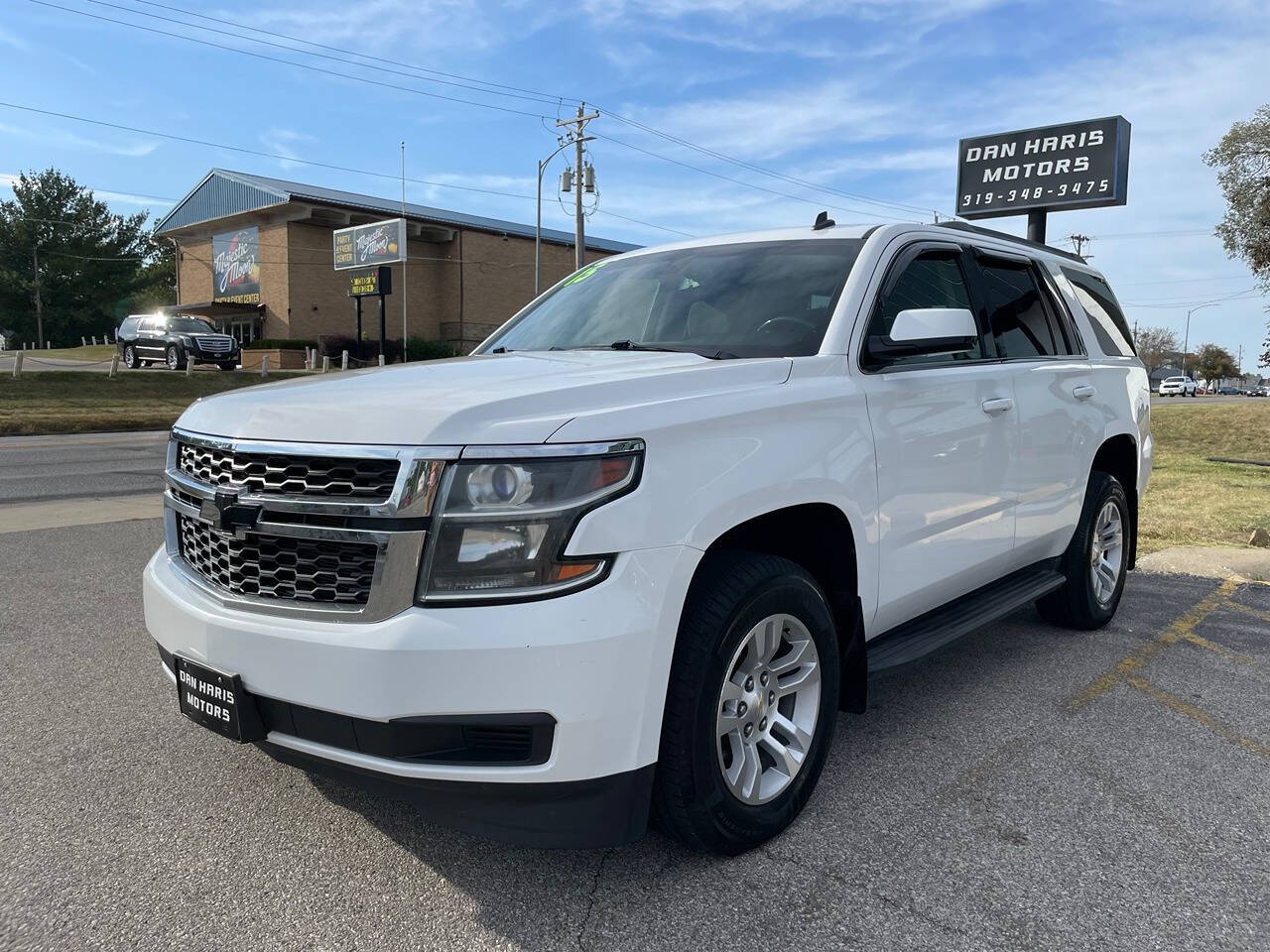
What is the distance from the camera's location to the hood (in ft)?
7.65

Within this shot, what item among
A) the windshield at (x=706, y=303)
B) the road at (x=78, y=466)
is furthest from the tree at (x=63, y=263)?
the windshield at (x=706, y=303)

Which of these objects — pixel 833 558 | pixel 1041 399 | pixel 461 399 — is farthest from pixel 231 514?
pixel 1041 399

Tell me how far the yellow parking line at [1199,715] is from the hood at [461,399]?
245 centimetres

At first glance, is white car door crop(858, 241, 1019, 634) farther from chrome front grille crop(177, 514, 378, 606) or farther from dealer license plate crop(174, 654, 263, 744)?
dealer license plate crop(174, 654, 263, 744)

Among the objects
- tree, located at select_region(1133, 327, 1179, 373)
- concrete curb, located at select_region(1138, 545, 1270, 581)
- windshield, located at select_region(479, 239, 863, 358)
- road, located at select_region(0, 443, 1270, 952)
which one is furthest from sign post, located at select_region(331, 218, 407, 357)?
tree, located at select_region(1133, 327, 1179, 373)

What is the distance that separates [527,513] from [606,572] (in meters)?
0.23

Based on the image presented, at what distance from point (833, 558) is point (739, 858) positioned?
990mm

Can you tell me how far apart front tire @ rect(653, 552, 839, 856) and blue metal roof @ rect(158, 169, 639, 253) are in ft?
162

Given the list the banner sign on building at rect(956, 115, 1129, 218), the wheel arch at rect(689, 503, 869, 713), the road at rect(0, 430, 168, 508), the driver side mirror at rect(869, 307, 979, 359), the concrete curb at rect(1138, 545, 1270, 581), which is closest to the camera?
the wheel arch at rect(689, 503, 869, 713)

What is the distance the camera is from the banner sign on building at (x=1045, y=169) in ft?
54.6

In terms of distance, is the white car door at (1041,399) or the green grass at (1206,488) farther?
the green grass at (1206,488)

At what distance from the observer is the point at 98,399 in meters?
26.6

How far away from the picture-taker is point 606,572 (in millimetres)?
2293

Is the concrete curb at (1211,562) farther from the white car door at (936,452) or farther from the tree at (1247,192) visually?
the tree at (1247,192)
